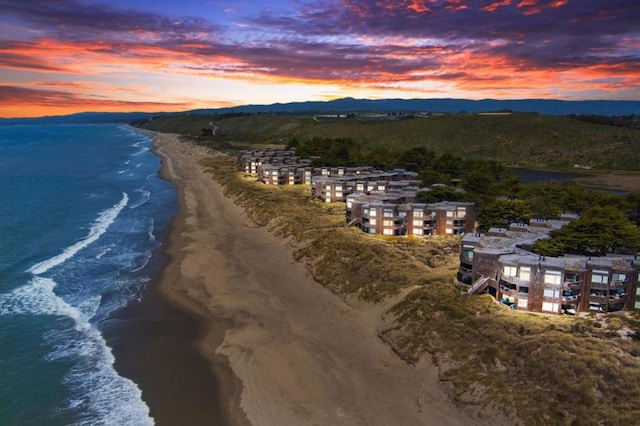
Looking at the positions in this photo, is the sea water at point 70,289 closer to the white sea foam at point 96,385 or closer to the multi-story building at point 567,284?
the white sea foam at point 96,385

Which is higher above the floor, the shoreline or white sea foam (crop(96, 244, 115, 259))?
white sea foam (crop(96, 244, 115, 259))

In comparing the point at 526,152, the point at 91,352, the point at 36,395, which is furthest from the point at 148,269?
the point at 526,152

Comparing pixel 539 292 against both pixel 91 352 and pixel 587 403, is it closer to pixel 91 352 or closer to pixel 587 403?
pixel 587 403

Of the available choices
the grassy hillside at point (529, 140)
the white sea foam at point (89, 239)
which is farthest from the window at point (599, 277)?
the grassy hillside at point (529, 140)

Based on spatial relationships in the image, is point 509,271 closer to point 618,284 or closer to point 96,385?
point 618,284

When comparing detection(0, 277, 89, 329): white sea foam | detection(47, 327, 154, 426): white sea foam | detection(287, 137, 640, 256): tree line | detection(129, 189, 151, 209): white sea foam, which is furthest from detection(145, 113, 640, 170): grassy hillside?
detection(47, 327, 154, 426): white sea foam

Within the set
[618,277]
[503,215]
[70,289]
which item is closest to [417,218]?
[503,215]

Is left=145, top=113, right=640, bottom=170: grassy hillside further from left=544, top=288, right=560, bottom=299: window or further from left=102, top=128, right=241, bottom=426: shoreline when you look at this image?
left=102, top=128, right=241, bottom=426: shoreline
